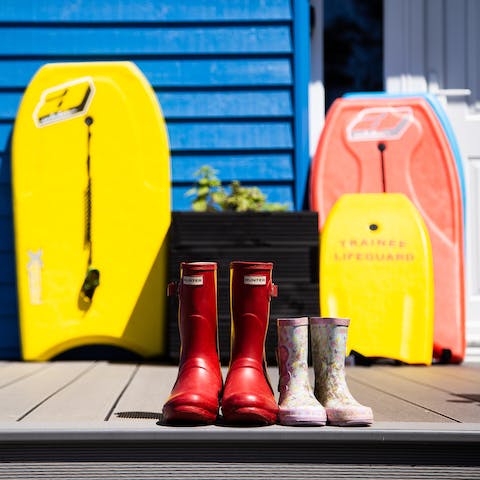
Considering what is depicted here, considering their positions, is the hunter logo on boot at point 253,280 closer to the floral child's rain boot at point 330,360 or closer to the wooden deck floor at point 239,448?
the floral child's rain boot at point 330,360

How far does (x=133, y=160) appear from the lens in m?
2.82

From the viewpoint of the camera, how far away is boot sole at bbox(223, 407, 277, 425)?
137 cm

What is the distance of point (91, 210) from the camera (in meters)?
2.79

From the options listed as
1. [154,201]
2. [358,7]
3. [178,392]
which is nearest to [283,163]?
[154,201]

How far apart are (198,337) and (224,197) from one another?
1.37 m

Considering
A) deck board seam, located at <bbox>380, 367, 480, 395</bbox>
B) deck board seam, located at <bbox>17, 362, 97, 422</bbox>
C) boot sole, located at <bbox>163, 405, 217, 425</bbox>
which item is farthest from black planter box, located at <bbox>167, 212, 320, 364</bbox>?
boot sole, located at <bbox>163, 405, 217, 425</bbox>

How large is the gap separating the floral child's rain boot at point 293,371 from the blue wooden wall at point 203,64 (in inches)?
62.5

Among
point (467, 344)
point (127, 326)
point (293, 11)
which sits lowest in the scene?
point (467, 344)

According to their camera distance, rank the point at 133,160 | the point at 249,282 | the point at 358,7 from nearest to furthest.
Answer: the point at 249,282 → the point at 133,160 → the point at 358,7

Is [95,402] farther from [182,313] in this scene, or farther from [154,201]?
[154,201]

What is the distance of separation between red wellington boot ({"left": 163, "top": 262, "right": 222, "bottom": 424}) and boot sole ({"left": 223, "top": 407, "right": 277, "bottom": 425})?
0.05m

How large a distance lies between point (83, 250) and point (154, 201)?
338mm

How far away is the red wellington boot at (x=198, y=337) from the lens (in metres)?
1.46

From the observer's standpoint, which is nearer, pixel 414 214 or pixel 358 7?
pixel 414 214
